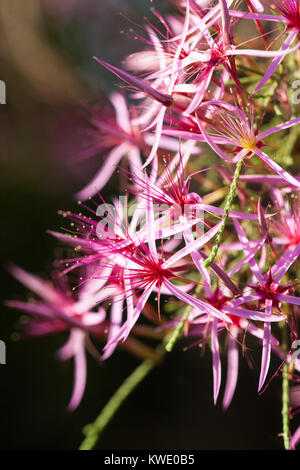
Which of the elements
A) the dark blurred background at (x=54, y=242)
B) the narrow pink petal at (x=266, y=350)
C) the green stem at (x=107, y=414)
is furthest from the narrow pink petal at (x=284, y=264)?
the dark blurred background at (x=54, y=242)

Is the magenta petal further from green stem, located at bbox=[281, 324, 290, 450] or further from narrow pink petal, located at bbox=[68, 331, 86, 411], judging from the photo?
narrow pink petal, located at bbox=[68, 331, 86, 411]

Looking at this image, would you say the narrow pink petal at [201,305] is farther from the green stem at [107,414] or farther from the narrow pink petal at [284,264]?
the green stem at [107,414]

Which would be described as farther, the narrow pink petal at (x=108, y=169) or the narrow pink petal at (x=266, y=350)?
the narrow pink petal at (x=108, y=169)

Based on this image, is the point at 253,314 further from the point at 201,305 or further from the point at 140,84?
the point at 140,84

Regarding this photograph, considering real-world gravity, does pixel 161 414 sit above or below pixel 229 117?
below

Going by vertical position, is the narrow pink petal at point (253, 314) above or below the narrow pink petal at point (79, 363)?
below

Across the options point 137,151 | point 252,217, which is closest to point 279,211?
point 252,217

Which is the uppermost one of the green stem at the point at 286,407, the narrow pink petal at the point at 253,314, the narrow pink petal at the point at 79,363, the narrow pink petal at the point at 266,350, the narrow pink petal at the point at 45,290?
the narrow pink petal at the point at 45,290
